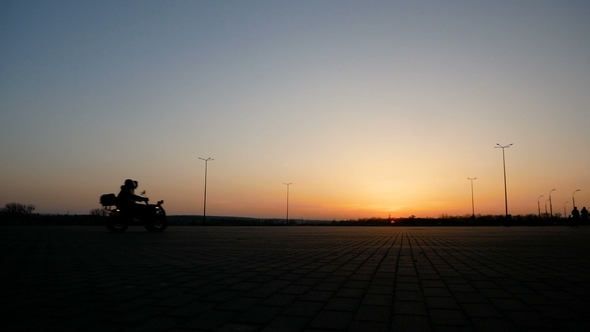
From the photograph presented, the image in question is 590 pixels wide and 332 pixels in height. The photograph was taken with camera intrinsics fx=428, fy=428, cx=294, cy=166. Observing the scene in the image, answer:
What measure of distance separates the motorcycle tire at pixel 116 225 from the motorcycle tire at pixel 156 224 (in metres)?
1.17

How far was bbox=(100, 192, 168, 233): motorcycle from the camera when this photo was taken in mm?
21353

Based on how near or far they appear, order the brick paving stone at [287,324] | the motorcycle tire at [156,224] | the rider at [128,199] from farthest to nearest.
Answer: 1. the motorcycle tire at [156,224]
2. the rider at [128,199]
3. the brick paving stone at [287,324]

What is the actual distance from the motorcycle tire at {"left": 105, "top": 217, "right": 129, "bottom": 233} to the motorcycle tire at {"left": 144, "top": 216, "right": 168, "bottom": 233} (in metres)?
1.17

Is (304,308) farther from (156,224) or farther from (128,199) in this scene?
(156,224)

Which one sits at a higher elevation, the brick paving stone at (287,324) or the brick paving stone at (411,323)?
the brick paving stone at (411,323)

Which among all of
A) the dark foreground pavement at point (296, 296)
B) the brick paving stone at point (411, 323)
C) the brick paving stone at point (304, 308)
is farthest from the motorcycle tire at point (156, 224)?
the brick paving stone at point (411, 323)

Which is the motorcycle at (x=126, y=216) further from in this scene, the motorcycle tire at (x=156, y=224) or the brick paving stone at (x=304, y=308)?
the brick paving stone at (x=304, y=308)

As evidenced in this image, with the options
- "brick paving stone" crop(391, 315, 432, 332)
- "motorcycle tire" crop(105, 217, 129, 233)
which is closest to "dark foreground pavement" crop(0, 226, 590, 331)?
"brick paving stone" crop(391, 315, 432, 332)

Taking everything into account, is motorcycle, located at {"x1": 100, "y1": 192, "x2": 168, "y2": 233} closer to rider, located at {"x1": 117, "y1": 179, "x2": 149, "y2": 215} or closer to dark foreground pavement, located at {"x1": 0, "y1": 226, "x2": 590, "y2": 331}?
rider, located at {"x1": 117, "y1": 179, "x2": 149, "y2": 215}

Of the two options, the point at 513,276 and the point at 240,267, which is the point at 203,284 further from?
the point at 513,276

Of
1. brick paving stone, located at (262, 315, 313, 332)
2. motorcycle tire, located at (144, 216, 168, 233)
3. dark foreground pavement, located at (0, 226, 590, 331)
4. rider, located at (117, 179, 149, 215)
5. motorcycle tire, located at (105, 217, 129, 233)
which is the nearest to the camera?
brick paving stone, located at (262, 315, 313, 332)

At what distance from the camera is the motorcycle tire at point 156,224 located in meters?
22.2

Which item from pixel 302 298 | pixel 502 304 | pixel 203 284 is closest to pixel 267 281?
pixel 203 284

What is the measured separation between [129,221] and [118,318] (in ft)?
63.1
